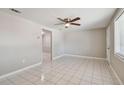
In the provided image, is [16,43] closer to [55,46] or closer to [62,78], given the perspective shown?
[62,78]

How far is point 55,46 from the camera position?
20.0 feet

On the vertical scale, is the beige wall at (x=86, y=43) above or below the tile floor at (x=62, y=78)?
above

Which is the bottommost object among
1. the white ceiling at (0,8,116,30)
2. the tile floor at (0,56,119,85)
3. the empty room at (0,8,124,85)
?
the tile floor at (0,56,119,85)

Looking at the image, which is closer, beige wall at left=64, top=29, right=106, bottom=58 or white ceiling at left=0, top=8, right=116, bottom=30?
white ceiling at left=0, top=8, right=116, bottom=30

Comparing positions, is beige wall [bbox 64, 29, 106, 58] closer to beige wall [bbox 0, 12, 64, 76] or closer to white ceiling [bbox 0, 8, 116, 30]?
white ceiling [bbox 0, 8, 116, 30]

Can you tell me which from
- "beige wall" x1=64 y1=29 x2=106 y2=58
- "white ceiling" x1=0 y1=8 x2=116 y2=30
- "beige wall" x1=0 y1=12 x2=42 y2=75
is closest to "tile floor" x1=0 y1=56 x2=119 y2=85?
"beige wall" x1=0 y1=12 x2=42 y2=75

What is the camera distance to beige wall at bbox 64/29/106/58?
5855 millimetres

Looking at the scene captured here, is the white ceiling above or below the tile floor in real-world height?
above

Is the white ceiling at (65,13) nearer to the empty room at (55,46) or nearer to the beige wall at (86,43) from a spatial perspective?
the empty room at (55,46)

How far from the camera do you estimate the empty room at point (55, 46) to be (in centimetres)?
259

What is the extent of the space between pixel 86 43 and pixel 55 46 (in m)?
2.35

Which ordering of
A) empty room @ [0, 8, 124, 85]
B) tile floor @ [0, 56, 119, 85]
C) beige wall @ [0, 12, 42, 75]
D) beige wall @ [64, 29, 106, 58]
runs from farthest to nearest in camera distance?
beige wall @ [64, 29, 106, 58], beige wall @ [0, 12, 42, 75], empty room @ [0, 8, 124, 85], tile floor @ [0, 56, 119, 85]

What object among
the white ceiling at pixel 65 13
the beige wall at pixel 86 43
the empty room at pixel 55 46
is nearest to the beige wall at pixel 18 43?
the empty room at pixel 55 46
